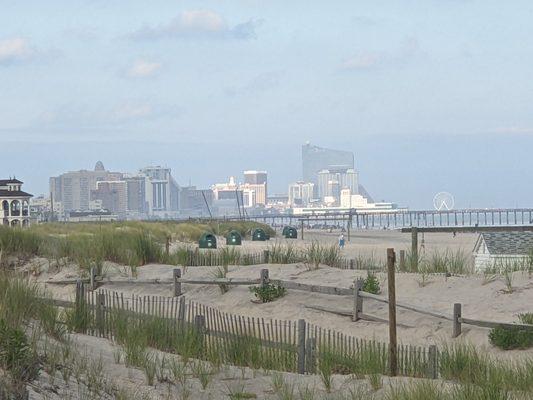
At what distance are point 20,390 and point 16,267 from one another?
50.1ft

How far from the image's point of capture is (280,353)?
12805mm

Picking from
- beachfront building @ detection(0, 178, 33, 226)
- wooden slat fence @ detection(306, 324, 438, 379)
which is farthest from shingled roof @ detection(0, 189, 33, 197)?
wooden slat fence @ detection(306, 324, 438, 379)

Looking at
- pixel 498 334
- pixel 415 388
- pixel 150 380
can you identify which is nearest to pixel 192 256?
pixel 498 334

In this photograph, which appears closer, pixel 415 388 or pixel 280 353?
pixel 415 388

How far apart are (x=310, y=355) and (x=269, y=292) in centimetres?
639

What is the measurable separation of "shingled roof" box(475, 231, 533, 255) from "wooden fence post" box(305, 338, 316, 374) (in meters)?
10.3

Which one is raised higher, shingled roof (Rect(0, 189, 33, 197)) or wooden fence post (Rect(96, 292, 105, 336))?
shingled roof (Rect(0, 189, 33, 197))

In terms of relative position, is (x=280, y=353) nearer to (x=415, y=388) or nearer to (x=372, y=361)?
(x=372, y=361)

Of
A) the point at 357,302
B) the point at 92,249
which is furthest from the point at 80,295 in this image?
the point at 92,249

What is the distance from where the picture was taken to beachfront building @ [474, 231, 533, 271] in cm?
2173

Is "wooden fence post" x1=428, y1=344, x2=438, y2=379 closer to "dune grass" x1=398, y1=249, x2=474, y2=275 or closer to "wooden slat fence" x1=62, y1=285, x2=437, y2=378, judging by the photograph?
"wooden slat fence" x1=62, y1=285, x2=437, y2=378

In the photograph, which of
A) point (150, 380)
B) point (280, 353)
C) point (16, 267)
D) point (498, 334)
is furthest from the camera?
point (16, 267)

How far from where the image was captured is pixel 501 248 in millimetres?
22594

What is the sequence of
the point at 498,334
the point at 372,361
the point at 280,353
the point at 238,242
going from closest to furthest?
the point at 372,361
the point at 280,353
the point at 498,334
the point at 238,242
